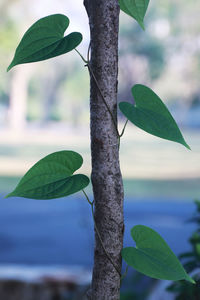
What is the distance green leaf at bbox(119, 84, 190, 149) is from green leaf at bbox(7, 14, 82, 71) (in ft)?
0.36

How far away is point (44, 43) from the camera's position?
2.16 ft

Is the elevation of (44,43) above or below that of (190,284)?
above

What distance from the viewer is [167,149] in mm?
17641

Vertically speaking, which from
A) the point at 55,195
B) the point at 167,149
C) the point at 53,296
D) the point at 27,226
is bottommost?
the point at 167,149

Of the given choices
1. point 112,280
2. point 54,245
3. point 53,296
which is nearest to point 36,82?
point 54,245

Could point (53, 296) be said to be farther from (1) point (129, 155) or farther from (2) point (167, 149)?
(2) point (167, 149)

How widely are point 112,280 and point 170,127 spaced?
28cm

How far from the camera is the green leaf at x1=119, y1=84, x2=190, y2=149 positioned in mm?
635

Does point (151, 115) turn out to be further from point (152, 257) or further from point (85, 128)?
point (85, 128)

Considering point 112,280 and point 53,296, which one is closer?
point 112,280

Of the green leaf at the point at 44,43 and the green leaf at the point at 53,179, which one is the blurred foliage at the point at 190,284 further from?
the green leaf at the point at 44,43

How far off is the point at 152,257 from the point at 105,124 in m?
0.21

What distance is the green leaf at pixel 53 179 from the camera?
0.67 meters

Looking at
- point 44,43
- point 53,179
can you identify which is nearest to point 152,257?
point 53,179
